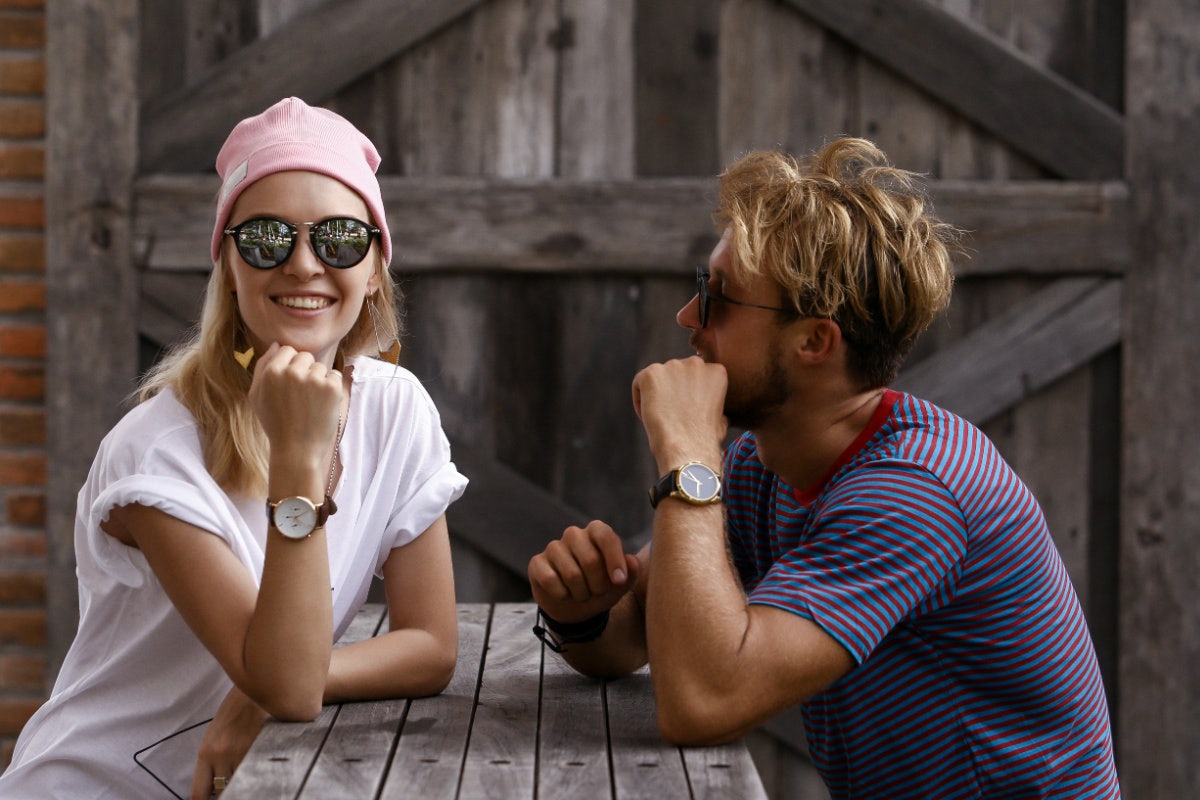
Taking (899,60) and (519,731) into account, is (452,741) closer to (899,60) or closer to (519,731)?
(519,731)

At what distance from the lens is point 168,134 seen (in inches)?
143

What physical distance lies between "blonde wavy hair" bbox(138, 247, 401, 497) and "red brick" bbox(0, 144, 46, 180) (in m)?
1.71

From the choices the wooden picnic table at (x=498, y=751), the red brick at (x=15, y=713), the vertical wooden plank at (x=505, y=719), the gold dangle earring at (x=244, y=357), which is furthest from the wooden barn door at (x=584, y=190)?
the wooden picnic table at (x=498, y=751)

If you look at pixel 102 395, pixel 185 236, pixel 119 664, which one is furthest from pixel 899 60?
pixel 119 664

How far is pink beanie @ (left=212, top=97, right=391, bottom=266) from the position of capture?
200 centimetres

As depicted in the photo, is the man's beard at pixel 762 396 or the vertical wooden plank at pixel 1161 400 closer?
the man's beard at pixel 762 396

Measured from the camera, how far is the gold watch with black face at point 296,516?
1732 mm

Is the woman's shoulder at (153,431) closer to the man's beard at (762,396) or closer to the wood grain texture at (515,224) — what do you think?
the man's beard at (762,396)

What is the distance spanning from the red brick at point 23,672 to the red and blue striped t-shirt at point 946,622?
8.50 feet

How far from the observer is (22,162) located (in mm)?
3586

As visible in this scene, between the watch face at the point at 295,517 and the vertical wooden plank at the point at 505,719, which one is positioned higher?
the watch face at the point at 295,517

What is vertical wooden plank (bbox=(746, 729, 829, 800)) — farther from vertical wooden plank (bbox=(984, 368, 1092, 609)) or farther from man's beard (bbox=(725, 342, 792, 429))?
man's beard (bbox=(725, 342, 792, 429))

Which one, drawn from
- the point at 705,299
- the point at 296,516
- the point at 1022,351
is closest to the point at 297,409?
the point at 296,516

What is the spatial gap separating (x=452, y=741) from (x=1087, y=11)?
3057 mm
